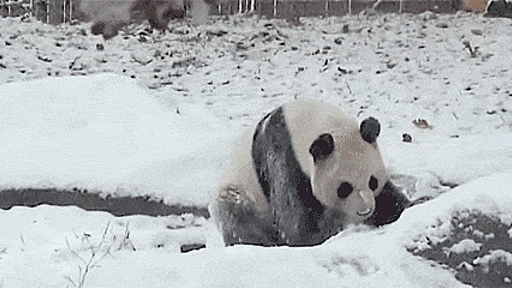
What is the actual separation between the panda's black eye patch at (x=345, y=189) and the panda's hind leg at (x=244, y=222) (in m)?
0.60

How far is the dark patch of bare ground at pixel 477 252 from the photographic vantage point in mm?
2359

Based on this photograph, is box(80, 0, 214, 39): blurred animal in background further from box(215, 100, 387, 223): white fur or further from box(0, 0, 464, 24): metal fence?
box(0, 0, 464, 24): metal fence

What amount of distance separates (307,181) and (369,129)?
1.48ft

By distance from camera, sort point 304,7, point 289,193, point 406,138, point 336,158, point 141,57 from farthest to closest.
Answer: point 304,7 < point 141,57 < point 406,138 < point 289,193 < point 336,158

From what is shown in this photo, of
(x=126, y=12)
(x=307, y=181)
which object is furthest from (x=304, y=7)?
(x=126, y=12)

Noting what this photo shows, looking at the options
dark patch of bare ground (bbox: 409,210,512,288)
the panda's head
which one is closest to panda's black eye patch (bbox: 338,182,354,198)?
the panda's head

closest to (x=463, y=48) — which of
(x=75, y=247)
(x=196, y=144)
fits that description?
(x=196, y=144)

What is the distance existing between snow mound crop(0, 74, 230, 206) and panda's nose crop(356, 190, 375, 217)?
258 cm

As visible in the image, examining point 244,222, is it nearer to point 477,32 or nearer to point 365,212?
point 365,212

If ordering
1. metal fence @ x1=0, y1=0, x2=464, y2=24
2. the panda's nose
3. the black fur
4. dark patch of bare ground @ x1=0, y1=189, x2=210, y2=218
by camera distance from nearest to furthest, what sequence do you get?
the panda's nose → the black fur → dark patch of bare ground @ x1=0, y1=189, x2=210, y2=218 → metal fence @ x1=0, y1=0, x2=464, y2=24

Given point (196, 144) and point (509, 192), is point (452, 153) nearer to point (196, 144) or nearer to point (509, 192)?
point (196, 144)

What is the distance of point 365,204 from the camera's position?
3.38m

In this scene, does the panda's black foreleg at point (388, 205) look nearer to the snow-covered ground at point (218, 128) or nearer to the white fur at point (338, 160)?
the white fur at point (338, 160)

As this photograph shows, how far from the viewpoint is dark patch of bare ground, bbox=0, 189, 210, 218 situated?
581 cm
